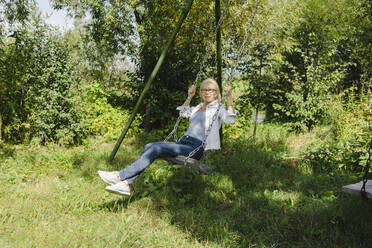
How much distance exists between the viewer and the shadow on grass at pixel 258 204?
2656 mm

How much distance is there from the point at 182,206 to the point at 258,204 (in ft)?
→ 2.86

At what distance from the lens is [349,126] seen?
6.21 meters

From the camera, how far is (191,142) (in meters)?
3.28

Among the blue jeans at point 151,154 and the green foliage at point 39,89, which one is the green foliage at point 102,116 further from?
the blue jeans at point 151,154

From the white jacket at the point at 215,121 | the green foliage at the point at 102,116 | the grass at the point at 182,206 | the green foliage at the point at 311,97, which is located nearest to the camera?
the grass at the point at 182,206

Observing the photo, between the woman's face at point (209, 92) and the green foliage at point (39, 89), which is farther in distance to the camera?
the green foliage at point (39, 89)

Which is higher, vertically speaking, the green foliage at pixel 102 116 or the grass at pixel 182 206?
the green foliage at pixel 102 116

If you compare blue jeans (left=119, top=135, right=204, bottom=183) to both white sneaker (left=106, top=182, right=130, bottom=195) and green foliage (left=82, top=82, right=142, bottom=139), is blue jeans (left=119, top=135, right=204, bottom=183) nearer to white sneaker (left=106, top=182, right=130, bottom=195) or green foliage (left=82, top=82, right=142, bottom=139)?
white sneaker (left=106, top=182, right=130, bottom=195)

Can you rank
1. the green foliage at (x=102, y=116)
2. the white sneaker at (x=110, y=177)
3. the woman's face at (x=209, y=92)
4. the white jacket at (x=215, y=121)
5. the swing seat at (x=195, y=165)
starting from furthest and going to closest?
the green foliage at (x=102, y=116)
the woman's face at (x=209, y=92)
the white jacket at (x=215, y=121)
the white sneaker at (x=110, y=177)
the swing seat at (x=195, y=165)

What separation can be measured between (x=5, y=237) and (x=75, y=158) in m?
2.36

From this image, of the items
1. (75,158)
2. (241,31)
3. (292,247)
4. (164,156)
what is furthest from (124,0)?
(292,247)

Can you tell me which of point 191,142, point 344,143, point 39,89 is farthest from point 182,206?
point 39,89

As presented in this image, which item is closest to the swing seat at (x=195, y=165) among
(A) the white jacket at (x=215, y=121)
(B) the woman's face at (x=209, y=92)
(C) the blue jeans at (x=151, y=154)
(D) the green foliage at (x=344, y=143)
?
(C) the blue jeans at (x=151, y=154)

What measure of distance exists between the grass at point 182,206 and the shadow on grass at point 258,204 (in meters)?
0.01
